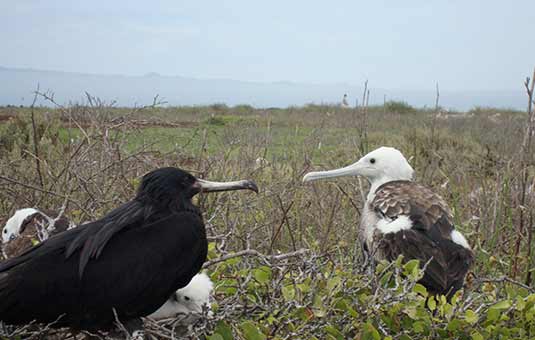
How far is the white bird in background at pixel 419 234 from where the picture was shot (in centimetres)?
280

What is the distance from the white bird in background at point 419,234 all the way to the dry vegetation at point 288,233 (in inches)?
4.7

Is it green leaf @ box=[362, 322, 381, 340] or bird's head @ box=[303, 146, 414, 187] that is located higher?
bird's head @ box=[303, 146, 414, 187]

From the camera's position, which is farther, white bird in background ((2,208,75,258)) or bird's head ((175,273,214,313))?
white bird in background ((2,208,75,258))

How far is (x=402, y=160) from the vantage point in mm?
3635

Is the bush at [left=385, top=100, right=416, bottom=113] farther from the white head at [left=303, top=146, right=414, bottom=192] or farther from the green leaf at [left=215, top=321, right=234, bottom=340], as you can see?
the green leaf at [left=215, top=321, right=234, bottom=340]

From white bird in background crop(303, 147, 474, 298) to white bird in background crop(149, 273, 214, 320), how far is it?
68 centimetres

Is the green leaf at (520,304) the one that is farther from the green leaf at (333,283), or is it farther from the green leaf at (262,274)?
the green leaf at (262,274)

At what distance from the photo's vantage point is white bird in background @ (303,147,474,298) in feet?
9.20

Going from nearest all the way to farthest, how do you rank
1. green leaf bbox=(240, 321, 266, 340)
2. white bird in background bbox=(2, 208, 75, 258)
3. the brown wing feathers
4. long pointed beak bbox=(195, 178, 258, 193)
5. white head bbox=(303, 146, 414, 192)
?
1. green leaf bbox=(240, 321, 266, 340)
2. long pointed beak bbox=(195, 178, 258, 193)
3. the brown wing feathers
4. white bird in background bbox=(2, 208, 75, 258)
5. white head bbox=(303, 146, 414, 192)

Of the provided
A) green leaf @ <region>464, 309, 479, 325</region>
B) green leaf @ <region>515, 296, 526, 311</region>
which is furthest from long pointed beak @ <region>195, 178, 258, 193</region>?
green leaf @ <region>515, 296, 526, 311</region>

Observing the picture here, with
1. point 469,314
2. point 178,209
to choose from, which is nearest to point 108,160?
point 178,209

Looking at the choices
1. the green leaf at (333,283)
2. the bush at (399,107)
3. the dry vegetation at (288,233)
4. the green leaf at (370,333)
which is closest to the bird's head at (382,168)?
the dry vegetation at (288,233)

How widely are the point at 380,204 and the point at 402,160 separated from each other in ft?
1.67

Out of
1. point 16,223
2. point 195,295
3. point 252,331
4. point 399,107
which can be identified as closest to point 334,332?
point 252,331
